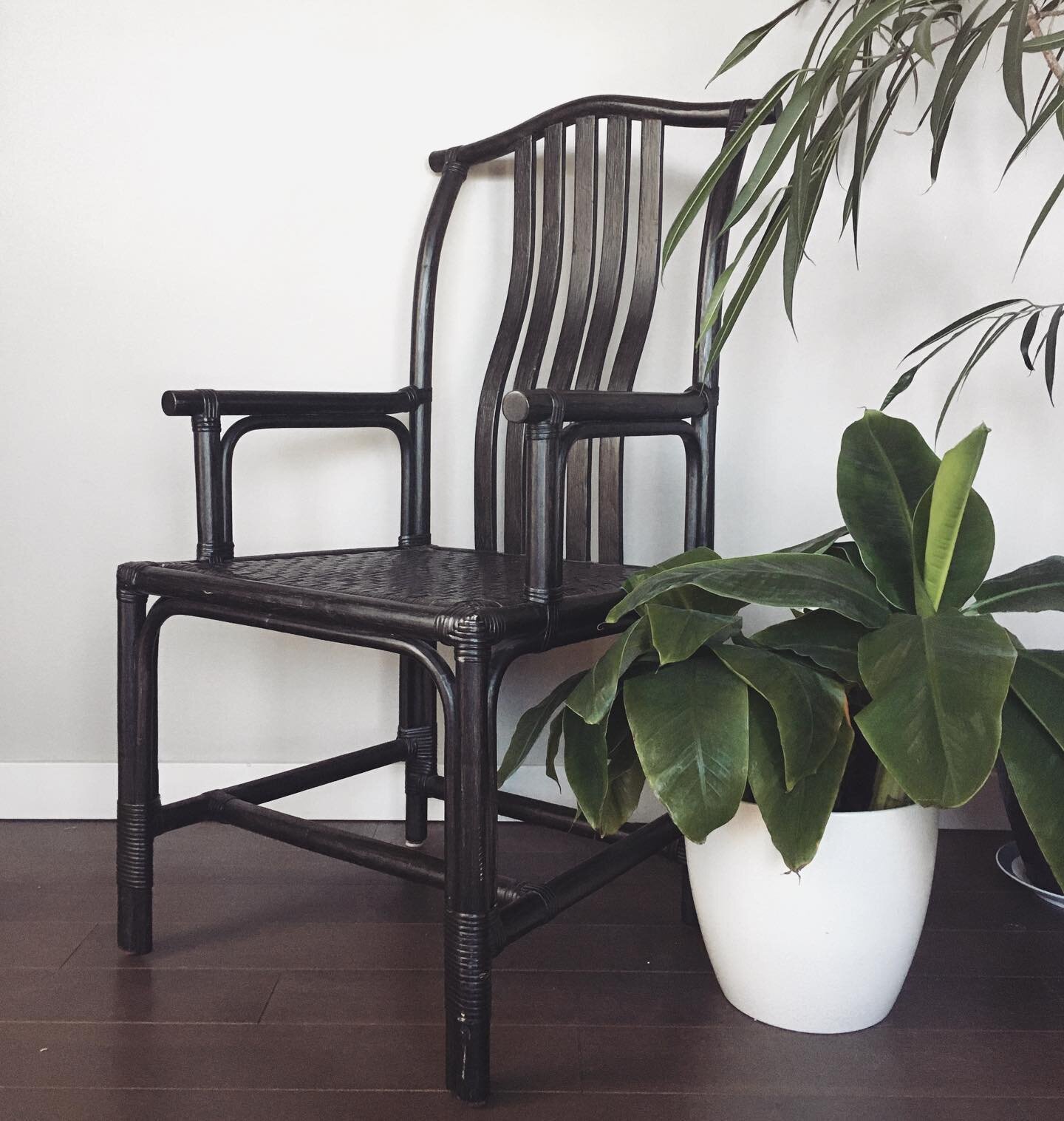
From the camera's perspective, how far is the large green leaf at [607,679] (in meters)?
0.93

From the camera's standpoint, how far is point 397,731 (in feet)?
5.19

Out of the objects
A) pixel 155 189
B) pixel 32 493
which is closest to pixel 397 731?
pixel 32 493

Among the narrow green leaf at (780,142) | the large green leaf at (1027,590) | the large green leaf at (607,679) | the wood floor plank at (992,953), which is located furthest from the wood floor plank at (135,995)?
the narrow green leaf at (780,142)

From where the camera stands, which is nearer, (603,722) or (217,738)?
(603,722)

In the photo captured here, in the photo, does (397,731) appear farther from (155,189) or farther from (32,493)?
(155,189)

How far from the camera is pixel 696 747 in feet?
3.02

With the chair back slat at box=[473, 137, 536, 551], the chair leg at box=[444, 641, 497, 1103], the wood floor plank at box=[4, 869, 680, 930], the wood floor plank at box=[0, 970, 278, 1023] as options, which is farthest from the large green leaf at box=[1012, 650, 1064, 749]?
the wood floor plank at box=[0, 970, 278, 1023]

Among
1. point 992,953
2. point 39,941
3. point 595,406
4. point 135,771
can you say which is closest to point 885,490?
point 595,406

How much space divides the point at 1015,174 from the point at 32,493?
59.1 inches

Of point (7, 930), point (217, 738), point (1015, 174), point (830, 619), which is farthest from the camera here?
point (217, 738)

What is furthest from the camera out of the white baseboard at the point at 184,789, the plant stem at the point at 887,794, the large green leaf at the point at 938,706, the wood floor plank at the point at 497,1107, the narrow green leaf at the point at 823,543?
the white baseboard at the point at 184,789

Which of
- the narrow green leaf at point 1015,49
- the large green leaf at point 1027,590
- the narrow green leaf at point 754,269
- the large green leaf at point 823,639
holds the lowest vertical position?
the large green leaf at point 823,639

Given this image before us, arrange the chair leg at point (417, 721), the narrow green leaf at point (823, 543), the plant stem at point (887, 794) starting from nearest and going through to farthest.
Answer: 1. the plant stem at point (887, 794)
2. the narrow green leaf at point (823, 543)
3. the chair leg at point (417, 721)

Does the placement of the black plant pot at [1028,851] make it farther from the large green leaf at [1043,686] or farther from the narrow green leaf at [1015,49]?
the narrow green leaf at [1015,49]
